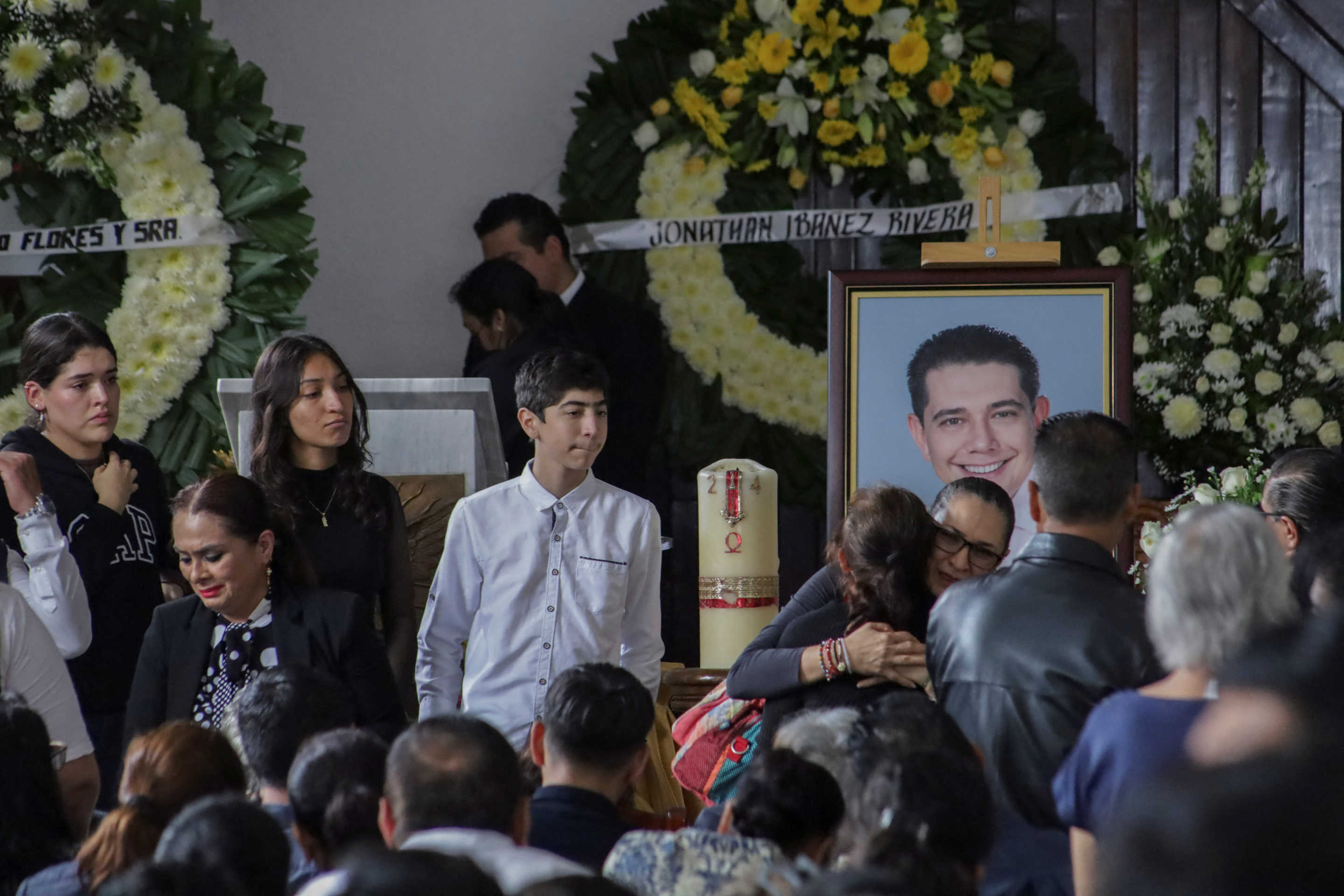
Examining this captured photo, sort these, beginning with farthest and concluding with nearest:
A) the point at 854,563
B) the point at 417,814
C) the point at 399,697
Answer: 1. the point at 399,697
2. the point at 854,563
3. the point at 417,814

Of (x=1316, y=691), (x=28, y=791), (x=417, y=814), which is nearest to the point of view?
(x=1316, y=691)

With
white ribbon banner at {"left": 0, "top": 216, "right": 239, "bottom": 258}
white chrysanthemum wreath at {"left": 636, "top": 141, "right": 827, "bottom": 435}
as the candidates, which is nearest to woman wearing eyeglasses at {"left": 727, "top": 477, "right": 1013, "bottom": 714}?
white ribbon banner at {"left": 0, "top": 216, "right": 239, "bottom": 258}

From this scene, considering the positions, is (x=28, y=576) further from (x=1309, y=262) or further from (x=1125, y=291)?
(x=1309, y=262)

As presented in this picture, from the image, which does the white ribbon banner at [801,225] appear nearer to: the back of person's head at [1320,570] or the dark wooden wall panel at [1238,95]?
the dark wooden wall panel at [1238,95]

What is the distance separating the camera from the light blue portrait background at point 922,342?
12.4ft

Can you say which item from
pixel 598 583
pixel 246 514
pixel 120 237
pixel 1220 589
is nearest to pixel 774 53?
pixel 120 237

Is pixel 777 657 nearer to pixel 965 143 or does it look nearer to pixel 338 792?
pixel 338 792

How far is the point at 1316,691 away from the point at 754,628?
9.64ft

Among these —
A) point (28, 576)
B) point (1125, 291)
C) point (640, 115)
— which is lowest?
point (28, 576)

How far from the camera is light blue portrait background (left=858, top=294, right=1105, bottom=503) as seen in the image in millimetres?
3775

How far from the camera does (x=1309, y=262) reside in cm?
550

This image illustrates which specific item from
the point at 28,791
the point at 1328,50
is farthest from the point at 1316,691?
the point at 1328,50

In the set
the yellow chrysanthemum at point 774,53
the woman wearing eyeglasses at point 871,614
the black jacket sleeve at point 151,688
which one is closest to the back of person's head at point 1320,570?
the woman wearing eyeglasses at point 871,614

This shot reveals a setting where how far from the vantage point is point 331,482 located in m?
3.20
